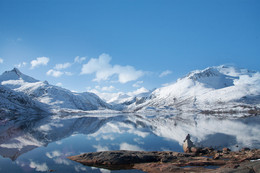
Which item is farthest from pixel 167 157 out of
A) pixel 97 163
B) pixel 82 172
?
pixel 82 172

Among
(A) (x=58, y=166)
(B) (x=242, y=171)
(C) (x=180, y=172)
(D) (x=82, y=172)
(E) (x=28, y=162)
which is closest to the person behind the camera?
(B) (x=242, y=171)

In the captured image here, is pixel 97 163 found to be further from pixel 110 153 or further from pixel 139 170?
pixel 139 170

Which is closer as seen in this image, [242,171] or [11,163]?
[242,171]

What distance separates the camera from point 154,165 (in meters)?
27.0

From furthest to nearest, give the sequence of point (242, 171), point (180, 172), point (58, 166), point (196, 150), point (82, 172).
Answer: point (196, 150) → point (58, 166) → point (82, 172) → point (180, 172) → point (242, 171)

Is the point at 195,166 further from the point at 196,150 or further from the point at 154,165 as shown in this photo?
the point at 196,150

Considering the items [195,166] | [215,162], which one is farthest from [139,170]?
[215,162]

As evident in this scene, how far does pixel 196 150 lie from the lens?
112 ft

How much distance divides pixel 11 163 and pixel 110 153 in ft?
56.5

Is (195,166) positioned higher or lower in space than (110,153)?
lower

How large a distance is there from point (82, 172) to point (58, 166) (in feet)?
18.4

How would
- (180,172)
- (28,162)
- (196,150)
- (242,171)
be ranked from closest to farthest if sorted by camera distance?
(242,171) < (180,172) < (28,162) < (196,150)

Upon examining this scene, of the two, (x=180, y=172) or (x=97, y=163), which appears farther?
(x=97, y=163)

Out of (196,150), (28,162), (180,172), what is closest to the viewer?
(180,172)
